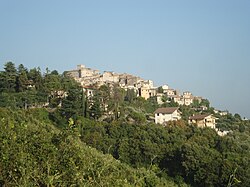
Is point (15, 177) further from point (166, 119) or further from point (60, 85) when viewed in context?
point (166, 119)

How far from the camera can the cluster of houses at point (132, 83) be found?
5920 centimetres

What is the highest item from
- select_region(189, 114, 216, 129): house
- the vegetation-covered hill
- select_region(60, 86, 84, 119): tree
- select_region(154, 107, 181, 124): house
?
the vegetation-covered hill

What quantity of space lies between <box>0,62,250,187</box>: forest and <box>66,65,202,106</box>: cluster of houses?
14.3 meters

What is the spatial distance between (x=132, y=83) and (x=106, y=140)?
4052 centimetres

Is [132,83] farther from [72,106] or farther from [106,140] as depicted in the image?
[106,140]

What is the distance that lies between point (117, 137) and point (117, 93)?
453 inches

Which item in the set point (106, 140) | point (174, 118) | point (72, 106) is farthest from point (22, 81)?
point (174, 118)

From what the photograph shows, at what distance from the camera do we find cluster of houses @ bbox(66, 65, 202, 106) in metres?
59.2

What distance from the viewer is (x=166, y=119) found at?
4041 centimetres

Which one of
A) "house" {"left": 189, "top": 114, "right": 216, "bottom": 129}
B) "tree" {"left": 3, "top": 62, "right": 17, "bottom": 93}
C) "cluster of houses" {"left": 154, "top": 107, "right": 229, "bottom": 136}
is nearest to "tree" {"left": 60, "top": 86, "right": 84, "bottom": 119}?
"tree" {"left": 3, "top": 62, "right": 17, "bottom": 93}

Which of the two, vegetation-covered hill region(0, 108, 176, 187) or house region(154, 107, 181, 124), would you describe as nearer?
vegetation-covered hill region(0, 108, 176, 187)

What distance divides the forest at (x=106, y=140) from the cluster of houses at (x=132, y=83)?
14.3 metres

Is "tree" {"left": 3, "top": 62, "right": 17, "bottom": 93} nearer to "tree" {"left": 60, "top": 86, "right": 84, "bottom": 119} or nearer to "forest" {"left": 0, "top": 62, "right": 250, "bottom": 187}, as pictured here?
"forest" {"left": 0, "top": 62, "right": 250, "bottom": 187}

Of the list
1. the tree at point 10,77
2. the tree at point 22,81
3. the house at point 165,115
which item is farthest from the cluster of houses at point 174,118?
the tree at point 10,77
